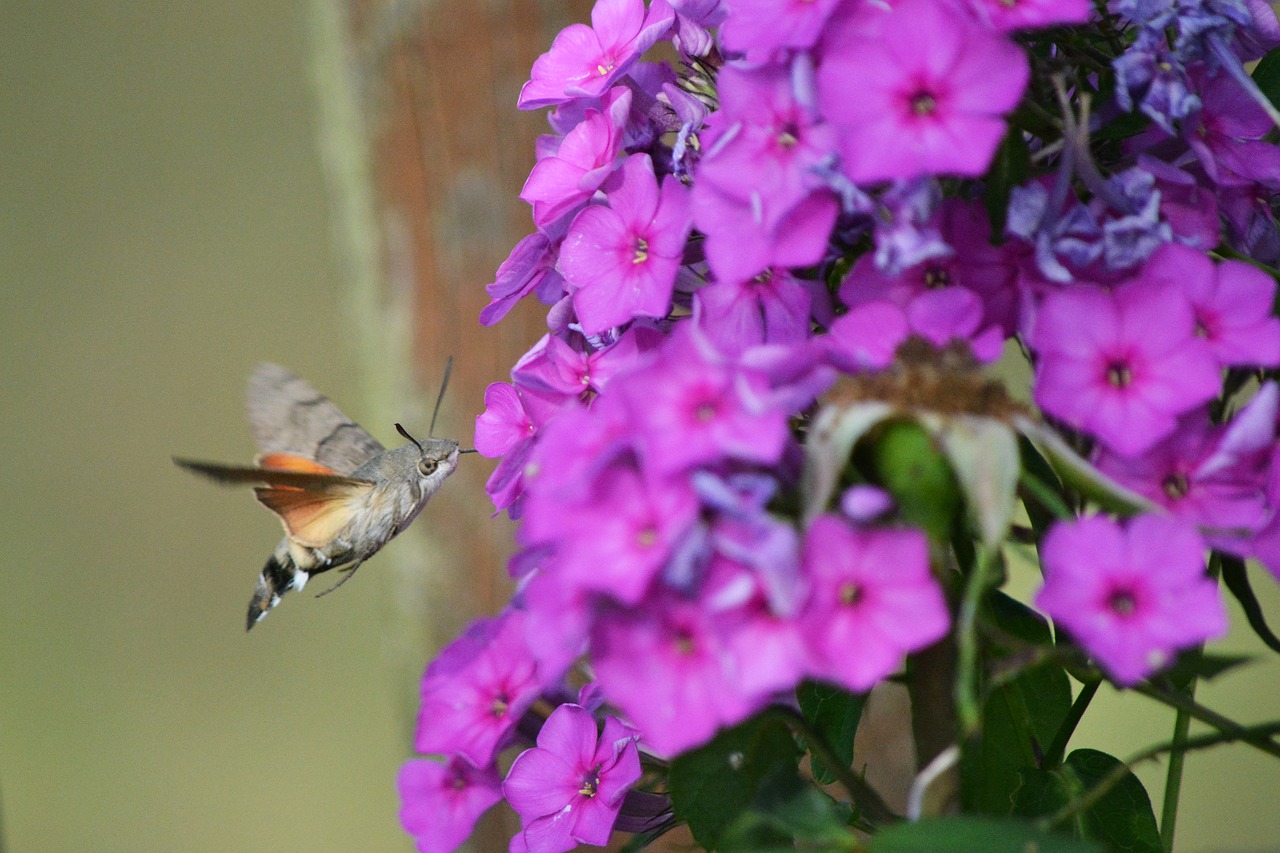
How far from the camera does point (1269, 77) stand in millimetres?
659

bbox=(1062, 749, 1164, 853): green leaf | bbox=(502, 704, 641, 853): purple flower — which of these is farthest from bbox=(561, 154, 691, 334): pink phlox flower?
bbox=(1062, 749, 1164, 853): green leaf

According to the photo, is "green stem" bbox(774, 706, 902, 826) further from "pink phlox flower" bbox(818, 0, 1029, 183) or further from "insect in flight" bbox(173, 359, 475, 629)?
"insect in flight" bbox(173, 359, 475, 629)

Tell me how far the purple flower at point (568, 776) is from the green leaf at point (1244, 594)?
1.00 ft

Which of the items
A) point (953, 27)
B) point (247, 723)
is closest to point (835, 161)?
point (953, 27)

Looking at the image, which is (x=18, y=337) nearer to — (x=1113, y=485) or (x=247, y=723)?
(x=247, y=723)

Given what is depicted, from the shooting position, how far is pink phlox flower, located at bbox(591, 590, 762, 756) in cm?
43

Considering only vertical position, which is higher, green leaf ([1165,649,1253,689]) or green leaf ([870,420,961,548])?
green leaf ([870,420,961,548])

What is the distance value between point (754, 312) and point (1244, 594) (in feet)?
0.88

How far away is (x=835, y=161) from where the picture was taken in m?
0.49

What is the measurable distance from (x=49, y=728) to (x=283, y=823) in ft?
1.72

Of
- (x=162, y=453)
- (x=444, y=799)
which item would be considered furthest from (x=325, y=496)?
(x=162, y=453)

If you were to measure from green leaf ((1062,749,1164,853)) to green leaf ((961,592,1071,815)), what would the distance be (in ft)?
0.10

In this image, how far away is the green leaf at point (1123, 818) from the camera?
61 cm

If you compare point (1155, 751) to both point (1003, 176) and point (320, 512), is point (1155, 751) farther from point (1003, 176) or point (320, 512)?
point (320, 512)
